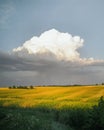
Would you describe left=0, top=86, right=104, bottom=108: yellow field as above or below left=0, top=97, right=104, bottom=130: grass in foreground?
above

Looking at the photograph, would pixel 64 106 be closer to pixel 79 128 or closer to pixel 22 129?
pixel 79 128

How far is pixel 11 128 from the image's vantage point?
18.8 meters

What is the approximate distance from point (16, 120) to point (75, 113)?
25.3ft

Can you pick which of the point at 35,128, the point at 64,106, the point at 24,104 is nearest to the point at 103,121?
the point at 35,128

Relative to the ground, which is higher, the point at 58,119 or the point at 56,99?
the point at 56,99

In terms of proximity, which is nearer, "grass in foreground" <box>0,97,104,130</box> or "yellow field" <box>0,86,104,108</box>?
"grass in foreground" <box>0,97,104,130</box>

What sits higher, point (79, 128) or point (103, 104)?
point (103, 104)

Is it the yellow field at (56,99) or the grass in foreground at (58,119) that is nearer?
the grass in foreground at (58,119)

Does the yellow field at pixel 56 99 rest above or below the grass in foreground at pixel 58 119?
above

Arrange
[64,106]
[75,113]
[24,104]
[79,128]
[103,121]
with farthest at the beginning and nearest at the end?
[24,104]
[64,106]
[75,113]
[79,128]
[103,121]

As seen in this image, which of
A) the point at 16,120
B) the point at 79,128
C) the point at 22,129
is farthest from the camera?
the point at 79,128

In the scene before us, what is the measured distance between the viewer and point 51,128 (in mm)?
20328

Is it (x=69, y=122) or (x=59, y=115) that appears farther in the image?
(x=59, y=115)

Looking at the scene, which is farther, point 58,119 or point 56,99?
point 56,99
